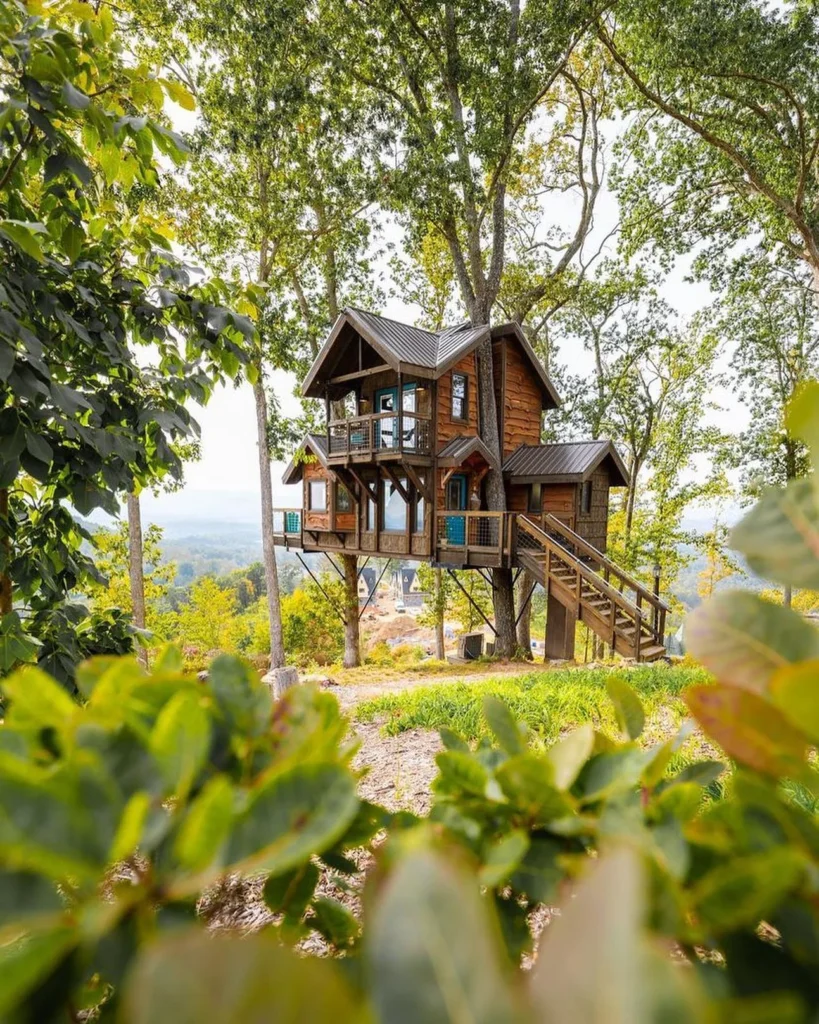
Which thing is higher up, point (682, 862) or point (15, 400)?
point (15, 400)

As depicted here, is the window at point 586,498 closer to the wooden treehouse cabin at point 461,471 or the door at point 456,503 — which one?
the wooden treehouse cabin at point 461,471

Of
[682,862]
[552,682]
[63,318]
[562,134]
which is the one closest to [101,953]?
[682,862]

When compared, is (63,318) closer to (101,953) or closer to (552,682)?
(101,953)

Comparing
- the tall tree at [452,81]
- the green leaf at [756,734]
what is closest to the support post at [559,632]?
the tall tree at [452,81]

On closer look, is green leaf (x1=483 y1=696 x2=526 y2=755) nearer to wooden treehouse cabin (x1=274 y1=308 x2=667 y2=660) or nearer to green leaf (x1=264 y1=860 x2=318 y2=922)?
green leaf (x1=264 y1=860 x2=318 y2=922)

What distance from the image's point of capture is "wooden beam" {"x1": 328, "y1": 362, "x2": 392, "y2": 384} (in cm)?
885

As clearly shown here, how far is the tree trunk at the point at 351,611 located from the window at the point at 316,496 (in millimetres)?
1383

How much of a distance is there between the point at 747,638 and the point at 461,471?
10.2 meters

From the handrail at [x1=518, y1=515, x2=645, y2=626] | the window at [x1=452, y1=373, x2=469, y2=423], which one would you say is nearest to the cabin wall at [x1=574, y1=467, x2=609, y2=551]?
the handrail at [x1=518, y1=515, x2=645, y2=626]

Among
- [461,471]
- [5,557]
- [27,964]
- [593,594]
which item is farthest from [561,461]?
[27,964]

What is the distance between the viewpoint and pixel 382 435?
995 cm

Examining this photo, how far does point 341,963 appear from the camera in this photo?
1.38ft

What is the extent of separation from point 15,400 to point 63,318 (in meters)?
0.30

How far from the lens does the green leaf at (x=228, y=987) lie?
19cm
